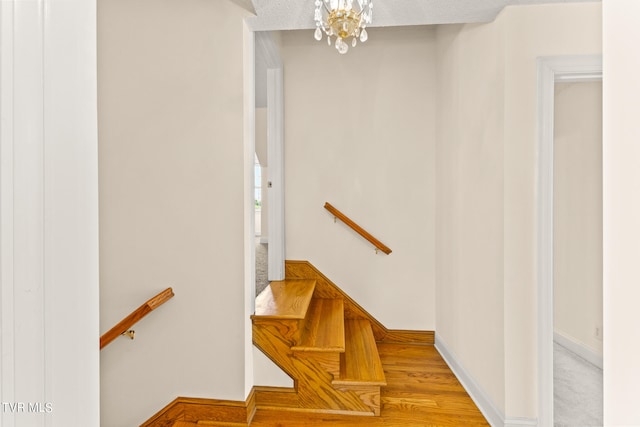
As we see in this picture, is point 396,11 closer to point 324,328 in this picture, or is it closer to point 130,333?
point 324,328

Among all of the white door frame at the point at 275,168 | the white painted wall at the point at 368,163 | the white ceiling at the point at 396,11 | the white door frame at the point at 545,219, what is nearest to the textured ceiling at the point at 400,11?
the white ceiling at the point at 396,11

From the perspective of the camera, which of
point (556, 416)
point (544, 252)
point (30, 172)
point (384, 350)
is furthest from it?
point (384, 350)

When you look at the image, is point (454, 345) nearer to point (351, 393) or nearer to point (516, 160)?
point (351, 393)

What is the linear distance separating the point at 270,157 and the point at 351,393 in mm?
2014

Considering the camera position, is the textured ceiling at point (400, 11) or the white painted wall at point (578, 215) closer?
the textured ceiling at point (400, 11)

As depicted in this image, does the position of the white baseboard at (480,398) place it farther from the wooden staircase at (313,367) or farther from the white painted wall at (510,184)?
the wooden staircase at (313,367)

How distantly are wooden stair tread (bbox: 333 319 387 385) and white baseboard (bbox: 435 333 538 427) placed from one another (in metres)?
0.59

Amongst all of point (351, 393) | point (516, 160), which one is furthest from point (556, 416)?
point (516, 160)

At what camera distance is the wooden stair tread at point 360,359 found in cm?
220

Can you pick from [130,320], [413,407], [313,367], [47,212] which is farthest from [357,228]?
[47,212]

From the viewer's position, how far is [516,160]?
6.35 feet
